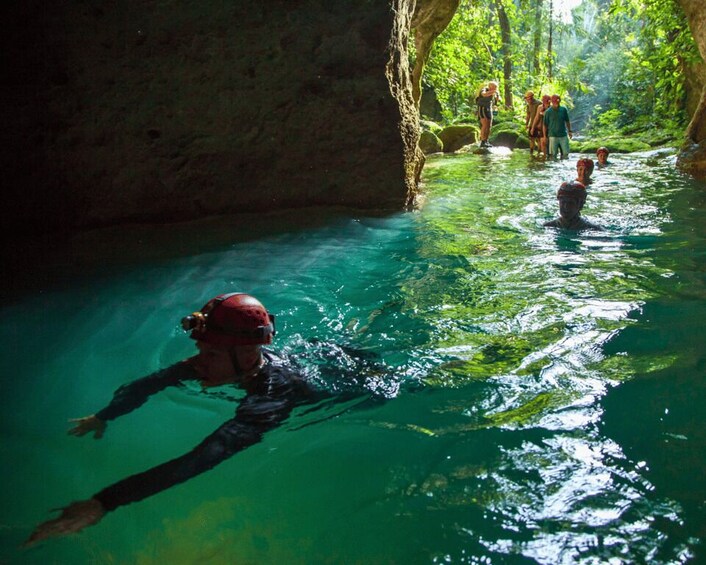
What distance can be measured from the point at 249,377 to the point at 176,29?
18.0ft

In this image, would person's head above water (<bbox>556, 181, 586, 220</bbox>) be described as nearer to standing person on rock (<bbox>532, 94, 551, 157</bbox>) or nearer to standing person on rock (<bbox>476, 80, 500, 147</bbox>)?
standing person on rock (<bbox>532, 94, 551, 157</bbox>)

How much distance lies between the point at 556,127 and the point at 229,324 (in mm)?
13604

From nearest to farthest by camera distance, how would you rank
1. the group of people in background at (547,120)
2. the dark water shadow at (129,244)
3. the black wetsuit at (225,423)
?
the black wetsuit at (225,423) < the dark water shadow at (129,244) < the group of people in background at (547,120)

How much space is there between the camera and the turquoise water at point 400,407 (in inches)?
82.4

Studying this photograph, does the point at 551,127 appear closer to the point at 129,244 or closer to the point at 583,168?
the point at 583,168

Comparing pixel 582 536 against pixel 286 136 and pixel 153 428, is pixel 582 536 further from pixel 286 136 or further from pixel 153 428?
pixel 286 136

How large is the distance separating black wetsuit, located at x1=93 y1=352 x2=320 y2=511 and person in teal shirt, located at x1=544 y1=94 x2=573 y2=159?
12.8 metres

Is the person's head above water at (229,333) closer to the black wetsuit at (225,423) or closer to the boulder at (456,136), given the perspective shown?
the black wetsuit at (225,423)

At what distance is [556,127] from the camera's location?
1399cm

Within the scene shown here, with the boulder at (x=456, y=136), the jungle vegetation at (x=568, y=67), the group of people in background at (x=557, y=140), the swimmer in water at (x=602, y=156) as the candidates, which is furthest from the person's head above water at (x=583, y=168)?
the boulder at (x=456, y=136)

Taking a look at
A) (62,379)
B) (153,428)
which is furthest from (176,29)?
(153,428)

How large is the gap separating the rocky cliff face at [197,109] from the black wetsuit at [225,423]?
4.41 m

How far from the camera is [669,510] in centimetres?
204

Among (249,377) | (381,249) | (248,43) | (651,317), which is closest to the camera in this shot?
(249,377)
